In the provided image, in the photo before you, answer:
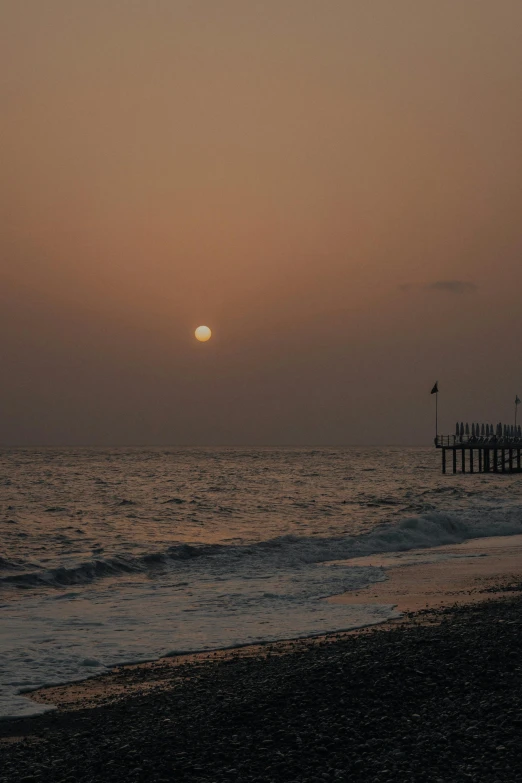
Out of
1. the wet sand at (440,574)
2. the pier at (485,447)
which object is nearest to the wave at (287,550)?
the wet sand at (440,574)

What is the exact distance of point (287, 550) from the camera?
92.5 ft

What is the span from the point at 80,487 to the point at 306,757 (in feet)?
201

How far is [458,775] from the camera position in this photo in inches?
267

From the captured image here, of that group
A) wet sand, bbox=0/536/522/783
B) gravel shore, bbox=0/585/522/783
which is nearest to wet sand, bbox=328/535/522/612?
wet sand, bbox=0/536/522/783

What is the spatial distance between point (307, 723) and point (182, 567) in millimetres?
16649

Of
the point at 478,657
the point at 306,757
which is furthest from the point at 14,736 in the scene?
the point at 478,657

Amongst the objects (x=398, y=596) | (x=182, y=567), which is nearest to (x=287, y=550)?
(x=182, y=567)

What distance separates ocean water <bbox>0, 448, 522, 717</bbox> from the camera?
13.6 m

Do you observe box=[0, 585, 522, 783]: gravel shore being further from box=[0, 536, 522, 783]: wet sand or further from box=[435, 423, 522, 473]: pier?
box=[435, 423, 522, 473]: pier

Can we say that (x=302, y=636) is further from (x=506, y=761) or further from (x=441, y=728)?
(x=506, y=761)

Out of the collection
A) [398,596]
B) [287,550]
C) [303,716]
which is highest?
[303,716]

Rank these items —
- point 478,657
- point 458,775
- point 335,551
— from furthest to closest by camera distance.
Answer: point 335,551 < point 478,657 < point 458,775

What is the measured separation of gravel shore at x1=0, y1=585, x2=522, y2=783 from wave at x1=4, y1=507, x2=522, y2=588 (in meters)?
11.5

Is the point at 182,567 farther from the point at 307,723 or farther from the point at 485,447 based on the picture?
the point at 485,447
